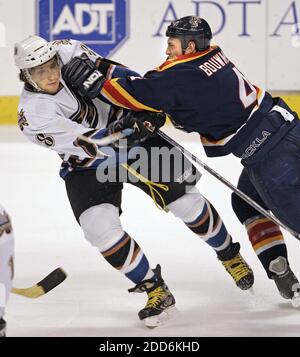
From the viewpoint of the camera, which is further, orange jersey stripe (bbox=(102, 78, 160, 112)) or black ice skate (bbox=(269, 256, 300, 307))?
black ice skate (bbox=(269, 256, 300, 307))

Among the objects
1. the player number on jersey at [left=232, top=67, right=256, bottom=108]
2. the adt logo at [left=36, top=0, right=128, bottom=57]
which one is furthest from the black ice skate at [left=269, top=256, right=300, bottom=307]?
the adt logo at [left=36, top=0, right=128, bottom=57]

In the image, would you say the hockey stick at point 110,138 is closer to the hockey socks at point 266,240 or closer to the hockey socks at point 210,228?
the hockey socks at point 210,228

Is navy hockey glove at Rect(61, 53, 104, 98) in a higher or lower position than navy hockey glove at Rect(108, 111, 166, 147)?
higher

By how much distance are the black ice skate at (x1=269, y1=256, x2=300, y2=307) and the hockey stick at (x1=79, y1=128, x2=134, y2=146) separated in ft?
2.45

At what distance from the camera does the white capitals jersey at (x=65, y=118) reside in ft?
10.7

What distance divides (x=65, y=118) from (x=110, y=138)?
0.58 feet

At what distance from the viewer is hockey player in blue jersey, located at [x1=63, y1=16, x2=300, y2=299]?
3.27 metres

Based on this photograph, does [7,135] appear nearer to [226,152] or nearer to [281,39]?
[281,39]

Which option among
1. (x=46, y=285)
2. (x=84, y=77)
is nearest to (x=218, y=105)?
(x=84, y=77)

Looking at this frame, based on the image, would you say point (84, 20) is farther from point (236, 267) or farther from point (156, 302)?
point (156, 302)

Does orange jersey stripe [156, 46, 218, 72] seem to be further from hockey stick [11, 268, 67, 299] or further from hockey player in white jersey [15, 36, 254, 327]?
hockey stick [11, 268, 67, 299]

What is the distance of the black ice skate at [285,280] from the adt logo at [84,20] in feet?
10.3

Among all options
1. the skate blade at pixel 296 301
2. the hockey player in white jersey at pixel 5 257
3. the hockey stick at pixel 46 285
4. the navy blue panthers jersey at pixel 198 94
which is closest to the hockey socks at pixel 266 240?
the skate blade at pixel 296 301

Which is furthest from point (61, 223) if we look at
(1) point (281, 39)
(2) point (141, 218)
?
(1) point (281, 39)
